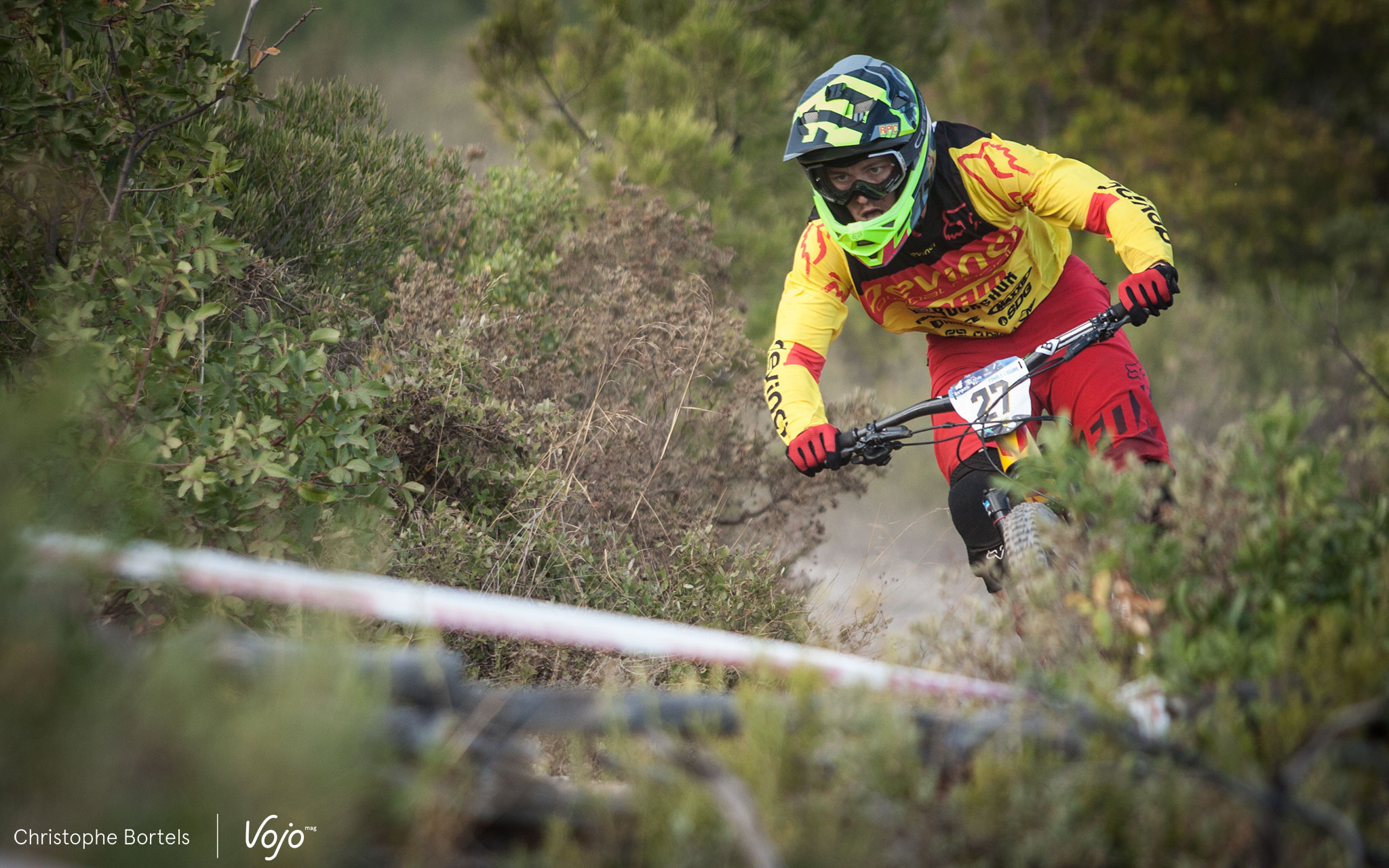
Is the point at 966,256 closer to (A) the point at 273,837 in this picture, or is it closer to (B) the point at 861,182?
(B) the point at 861,182

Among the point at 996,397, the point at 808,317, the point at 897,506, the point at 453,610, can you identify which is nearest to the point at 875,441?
the point at 996,397

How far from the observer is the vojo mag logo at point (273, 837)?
153 cm

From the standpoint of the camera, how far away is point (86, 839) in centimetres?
150

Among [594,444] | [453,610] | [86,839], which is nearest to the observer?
[86,839]

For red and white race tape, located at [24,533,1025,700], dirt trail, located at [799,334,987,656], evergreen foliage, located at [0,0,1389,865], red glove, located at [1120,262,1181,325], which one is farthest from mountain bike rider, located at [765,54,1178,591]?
dirt trail, located at [799,334,987,656]

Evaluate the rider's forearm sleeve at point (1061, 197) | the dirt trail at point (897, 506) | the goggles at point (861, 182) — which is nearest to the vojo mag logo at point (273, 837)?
the goggles at point (861, 182)

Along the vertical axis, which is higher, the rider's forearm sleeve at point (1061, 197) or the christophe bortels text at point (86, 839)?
the rider's forearm sleeve at point (1061, 197)

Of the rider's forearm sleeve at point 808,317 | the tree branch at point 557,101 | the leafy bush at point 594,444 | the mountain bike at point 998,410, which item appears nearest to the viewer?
the mountain bike at point 998,410

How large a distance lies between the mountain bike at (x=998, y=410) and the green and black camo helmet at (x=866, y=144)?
658 millimetres

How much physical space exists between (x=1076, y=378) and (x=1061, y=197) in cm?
73

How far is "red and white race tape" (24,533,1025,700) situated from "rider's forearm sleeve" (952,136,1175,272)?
204 centimetres

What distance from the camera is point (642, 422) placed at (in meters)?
4.96

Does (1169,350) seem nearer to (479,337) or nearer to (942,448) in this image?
(942,448)

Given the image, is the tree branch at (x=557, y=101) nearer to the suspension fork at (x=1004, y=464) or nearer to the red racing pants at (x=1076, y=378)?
the red racing pants at (x=1076, y=378)
